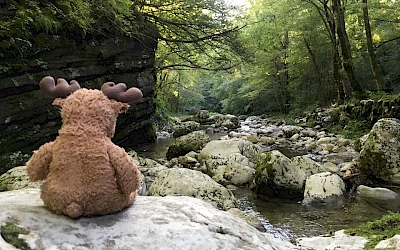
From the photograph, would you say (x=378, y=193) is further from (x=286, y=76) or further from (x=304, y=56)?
(x=286, y=76)

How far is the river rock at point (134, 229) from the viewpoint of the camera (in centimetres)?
133

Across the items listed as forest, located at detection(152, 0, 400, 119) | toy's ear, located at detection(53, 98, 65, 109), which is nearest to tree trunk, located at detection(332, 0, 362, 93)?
forest, located at detection(152, 0, 400, 119)

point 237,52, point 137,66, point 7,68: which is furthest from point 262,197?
point 237,52

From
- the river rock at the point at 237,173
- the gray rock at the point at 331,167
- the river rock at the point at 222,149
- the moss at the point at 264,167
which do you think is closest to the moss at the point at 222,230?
the moss at the point at 264,167

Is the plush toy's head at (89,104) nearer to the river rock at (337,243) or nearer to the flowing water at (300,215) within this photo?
the river rock at (337,243)

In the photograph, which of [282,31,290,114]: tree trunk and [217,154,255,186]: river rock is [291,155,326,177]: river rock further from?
[282,31,290,114]: tree trunk

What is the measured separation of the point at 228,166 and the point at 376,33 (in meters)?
10.9

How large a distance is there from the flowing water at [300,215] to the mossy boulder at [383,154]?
1.40 metres

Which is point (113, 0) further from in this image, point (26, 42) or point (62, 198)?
point (62, 198)

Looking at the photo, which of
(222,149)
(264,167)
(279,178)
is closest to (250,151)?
(222,149)

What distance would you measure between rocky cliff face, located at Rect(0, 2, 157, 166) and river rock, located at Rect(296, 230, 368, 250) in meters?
4.23

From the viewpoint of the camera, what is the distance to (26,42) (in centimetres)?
528

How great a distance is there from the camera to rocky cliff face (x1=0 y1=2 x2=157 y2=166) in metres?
5.12

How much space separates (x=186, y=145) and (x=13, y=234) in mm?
8402
